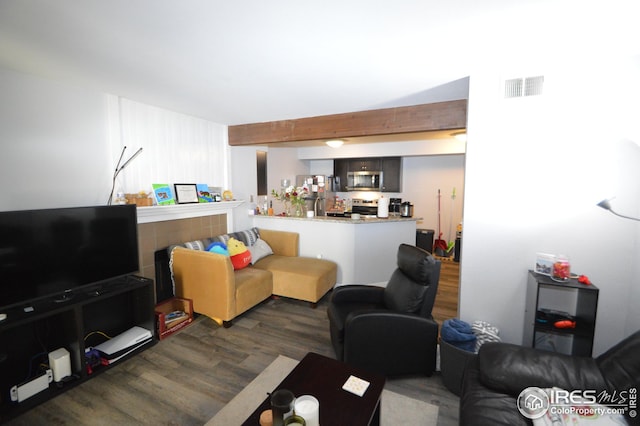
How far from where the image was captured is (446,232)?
6254 millimetres

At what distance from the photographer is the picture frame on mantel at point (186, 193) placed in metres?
3.47

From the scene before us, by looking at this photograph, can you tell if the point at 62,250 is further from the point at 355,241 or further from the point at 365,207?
the point at 365,207

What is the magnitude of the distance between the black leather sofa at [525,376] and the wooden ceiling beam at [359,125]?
211 centimetres

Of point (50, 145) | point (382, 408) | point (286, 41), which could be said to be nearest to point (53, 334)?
point (50, 145)

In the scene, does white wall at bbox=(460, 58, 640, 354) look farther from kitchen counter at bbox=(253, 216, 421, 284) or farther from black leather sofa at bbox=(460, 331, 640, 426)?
kitchen counter at bbox=(253, 216, 421, 284)

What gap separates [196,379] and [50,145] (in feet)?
7.78

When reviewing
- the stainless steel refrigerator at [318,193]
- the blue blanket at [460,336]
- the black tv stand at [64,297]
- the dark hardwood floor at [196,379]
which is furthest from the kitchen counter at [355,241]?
the black tv stand at [64,297]

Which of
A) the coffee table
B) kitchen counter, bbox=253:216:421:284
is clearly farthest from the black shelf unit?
kitchen counter, bbox=253:216:421:284

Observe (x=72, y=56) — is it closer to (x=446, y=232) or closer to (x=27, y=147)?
(x=27, y=147)

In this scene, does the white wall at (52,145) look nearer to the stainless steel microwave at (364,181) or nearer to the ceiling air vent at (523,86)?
the ceiling air vent at (523,86)

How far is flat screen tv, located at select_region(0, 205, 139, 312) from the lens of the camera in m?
1.96

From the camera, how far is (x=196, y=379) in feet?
7.38

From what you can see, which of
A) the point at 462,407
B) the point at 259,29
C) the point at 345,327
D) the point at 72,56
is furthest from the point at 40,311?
the point at 462,407

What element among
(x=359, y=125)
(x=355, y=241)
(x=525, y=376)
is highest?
(x=359, y=125)
